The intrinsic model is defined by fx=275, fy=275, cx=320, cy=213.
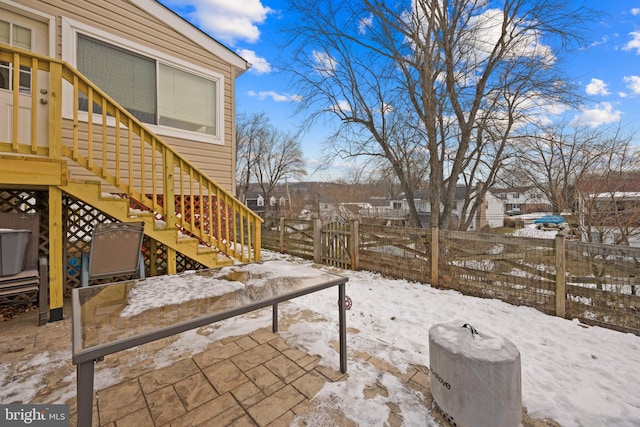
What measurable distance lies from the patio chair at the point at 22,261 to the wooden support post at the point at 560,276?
6586mm

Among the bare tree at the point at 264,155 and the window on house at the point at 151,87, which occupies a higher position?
the bare tree at the point at 264,155

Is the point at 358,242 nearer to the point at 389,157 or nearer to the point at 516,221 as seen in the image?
the point at 389,157

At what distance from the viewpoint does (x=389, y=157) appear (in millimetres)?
9109

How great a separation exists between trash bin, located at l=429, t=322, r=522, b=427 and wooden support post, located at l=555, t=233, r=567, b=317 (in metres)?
3.01

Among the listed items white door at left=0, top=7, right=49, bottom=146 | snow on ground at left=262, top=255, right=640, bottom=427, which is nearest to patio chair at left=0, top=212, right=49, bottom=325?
white door at left=0, top=7, right=49, bottom=146

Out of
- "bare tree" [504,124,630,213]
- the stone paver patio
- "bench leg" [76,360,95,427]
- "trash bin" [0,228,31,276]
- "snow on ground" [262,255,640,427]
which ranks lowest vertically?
"snow on ground" [262,255,640,427]

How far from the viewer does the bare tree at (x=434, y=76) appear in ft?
25.0

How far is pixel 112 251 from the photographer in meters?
3.40

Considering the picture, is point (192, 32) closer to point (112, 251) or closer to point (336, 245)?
point (112, 251)

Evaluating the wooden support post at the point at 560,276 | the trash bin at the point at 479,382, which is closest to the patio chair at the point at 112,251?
the trash bin at the point at 479,382

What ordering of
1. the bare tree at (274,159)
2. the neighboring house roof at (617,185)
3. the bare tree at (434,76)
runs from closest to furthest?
1. the neighboring house roof at (617,185)
2. the bare tree at (434,76)
3. the bare tree at (274,159)

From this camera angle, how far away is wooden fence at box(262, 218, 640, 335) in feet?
11.7

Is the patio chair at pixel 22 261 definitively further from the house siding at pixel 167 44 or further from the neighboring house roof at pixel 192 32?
the neighboring house roof at pixel 192 32

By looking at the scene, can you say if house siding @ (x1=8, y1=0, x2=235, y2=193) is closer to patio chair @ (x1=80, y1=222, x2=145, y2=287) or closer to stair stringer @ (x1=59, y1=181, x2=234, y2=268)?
stair stringer @ (x1=59, y1=181, x2=234, y2=268)
